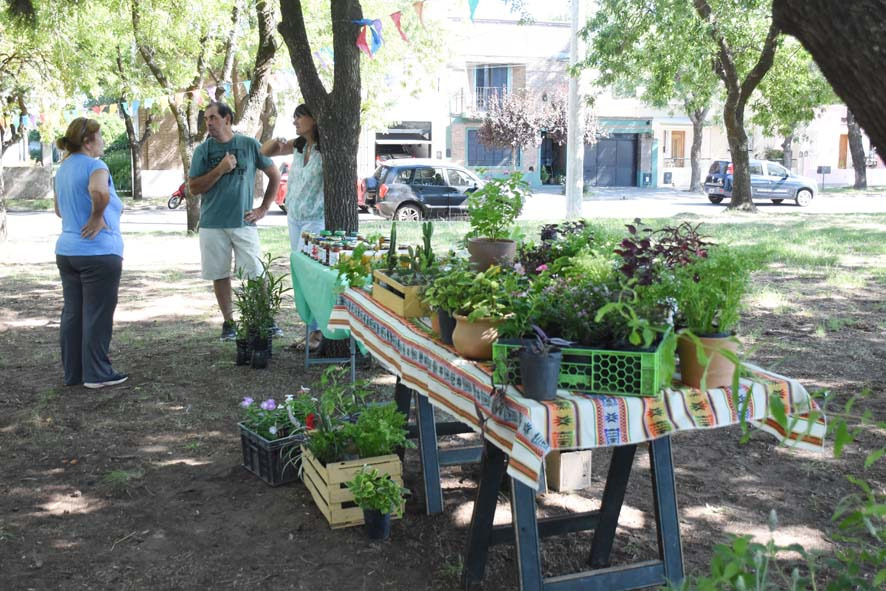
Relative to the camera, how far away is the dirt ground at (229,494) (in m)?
3.55

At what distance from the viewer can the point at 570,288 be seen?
3010mm

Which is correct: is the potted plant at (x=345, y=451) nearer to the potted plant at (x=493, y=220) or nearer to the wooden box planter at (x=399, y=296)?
the wooden box planter at (x=399, y=296)

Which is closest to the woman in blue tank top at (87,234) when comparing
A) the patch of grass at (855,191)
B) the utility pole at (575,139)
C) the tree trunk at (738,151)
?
the utility pole at (575,139)

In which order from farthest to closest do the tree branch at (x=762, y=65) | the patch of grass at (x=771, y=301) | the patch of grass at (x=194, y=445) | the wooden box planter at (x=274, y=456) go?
the tree branch at (x=762, y=65) → the patch of grass at (x=771, y=301) → the patch of grass at (x=194, y=445) → the wooden box planter at (x=274, y=456)

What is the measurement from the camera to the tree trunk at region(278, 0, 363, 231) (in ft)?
21.5

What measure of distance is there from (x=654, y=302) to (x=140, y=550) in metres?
2.32

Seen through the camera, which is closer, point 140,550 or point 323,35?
point 140,550

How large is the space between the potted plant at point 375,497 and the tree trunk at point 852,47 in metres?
2.33

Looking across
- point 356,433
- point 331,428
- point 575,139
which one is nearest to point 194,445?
point 331,428

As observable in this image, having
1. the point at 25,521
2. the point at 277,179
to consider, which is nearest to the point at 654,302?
the point at 25,521

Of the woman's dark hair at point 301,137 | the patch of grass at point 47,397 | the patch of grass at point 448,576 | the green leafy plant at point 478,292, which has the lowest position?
the patch of grass at point 448,576

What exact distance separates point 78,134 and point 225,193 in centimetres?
130

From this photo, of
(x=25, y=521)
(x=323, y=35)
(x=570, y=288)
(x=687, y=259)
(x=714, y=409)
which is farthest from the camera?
(x=323, y=35)

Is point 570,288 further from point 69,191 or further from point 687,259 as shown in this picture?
point 69,191
